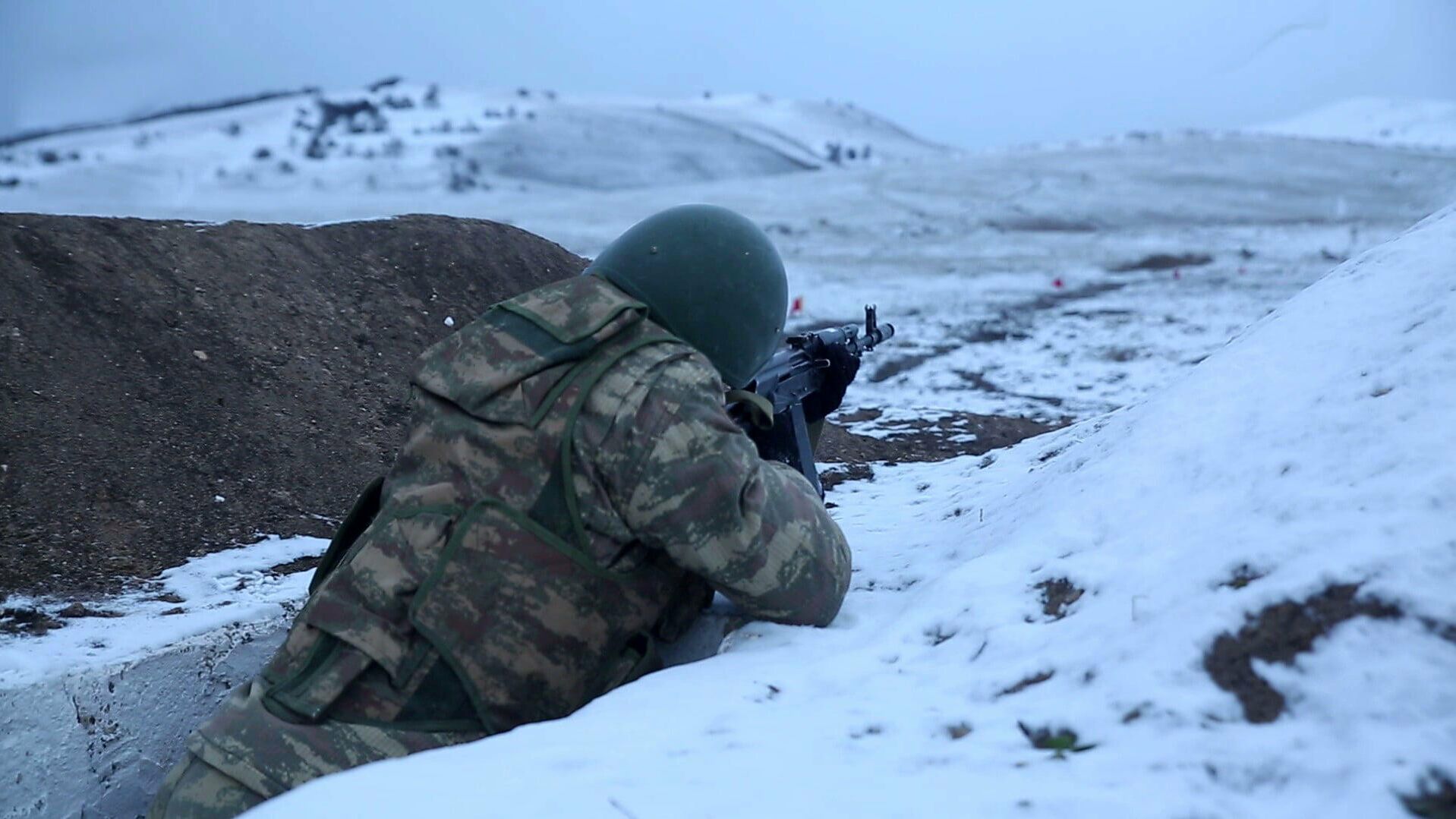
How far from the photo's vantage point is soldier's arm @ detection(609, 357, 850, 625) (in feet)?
6.86

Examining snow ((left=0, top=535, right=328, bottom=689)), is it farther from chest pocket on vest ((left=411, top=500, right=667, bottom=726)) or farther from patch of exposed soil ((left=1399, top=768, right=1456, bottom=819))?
patch of exposed soil ((left=1399, top=768, right=1456, bottom=819))

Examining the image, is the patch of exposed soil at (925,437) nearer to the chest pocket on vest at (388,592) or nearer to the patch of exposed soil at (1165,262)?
the chest pocket on vest at (388,592)

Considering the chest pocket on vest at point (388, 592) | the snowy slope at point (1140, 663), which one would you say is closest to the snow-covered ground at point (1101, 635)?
the snowy slope at point (1140, 663)

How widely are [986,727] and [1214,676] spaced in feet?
1.17

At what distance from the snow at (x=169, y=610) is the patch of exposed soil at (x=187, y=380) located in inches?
4.5

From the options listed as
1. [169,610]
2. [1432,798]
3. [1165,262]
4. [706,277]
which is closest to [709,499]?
[706,277]

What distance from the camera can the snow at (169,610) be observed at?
2863 mm

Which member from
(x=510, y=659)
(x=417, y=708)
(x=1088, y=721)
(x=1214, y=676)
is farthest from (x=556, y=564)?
(x=1214, y=676)

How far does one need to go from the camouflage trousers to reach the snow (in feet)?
3.06

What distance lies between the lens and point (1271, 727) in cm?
158

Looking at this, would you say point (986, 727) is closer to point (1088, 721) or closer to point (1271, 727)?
point (1088, 721)

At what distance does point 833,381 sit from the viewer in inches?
129

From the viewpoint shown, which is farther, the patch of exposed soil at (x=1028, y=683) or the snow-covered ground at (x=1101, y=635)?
the patch of exposed soil at (x=1028, y=683)

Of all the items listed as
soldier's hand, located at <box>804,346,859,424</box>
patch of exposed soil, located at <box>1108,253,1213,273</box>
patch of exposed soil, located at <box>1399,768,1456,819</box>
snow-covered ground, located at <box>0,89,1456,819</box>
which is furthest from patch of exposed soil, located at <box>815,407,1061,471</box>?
patch of exposed soil, located at <box>1108,253,1213,273</box>
